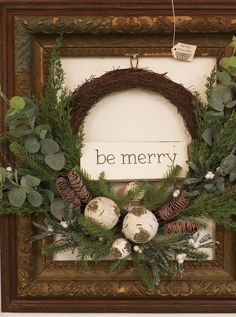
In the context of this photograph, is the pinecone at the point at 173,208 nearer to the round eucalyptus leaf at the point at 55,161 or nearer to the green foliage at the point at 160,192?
the green foliage at the point at 160,192

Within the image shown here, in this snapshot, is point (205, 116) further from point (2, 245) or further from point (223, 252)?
point (2, 245)

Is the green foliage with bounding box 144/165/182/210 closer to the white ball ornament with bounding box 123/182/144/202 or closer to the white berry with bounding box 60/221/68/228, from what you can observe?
the white ball ornament with bounding box 123/182/144/202

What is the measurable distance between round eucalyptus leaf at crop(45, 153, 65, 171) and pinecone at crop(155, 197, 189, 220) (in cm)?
17

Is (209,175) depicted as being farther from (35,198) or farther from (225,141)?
(35,198)

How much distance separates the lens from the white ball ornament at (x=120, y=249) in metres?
0.67

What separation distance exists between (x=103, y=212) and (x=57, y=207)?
76 millimetres

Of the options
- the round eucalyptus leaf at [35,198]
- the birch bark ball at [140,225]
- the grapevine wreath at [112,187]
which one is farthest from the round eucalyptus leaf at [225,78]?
the round eucalyptus leaf at [35,198]

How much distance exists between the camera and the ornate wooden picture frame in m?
0.70

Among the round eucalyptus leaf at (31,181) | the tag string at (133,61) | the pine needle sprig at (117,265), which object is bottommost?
the pine needle sprig at (117,265)

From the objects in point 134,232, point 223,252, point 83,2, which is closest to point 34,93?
point 83,2

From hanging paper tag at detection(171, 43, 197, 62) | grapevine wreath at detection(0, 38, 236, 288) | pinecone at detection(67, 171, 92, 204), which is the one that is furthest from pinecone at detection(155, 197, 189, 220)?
hanging paper tag at detection(171, 43, 197, 62)

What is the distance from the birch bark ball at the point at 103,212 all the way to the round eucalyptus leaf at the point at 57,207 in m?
0.04

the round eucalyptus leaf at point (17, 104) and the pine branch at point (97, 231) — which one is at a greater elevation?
the round eucalyptus leaf at point (17, 104)

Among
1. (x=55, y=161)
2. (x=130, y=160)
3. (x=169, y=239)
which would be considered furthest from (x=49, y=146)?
(x=169, y=239)
